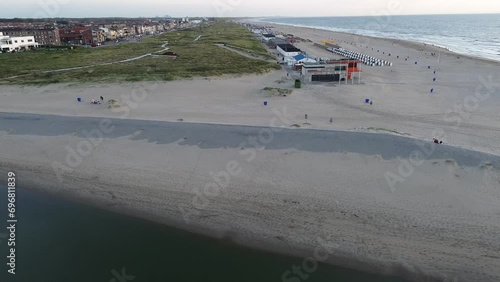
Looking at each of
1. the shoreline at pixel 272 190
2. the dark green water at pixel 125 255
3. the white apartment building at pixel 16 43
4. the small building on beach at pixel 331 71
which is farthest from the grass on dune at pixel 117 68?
the dark green water at pixel 125 255

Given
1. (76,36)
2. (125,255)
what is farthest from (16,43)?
(125,255)

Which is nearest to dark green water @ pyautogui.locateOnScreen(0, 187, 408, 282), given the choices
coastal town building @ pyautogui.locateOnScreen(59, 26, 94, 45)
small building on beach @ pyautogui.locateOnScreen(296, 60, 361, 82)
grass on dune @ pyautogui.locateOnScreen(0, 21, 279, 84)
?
grass on dune @ pyautogui.locateOnScreen(0, 21, 279, 84)

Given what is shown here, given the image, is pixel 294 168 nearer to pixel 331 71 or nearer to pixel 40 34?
pixel 331 71

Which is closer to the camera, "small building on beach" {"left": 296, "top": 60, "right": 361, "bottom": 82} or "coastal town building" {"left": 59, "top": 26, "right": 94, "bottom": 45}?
"small building on beach" {"left": 296, "top": 60, "right": 361, "bottom": 82}

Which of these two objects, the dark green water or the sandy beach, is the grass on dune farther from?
the dark green water

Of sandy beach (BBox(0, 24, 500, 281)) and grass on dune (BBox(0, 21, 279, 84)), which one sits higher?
grass on dune (BBox(0, 21, 279, 84))
